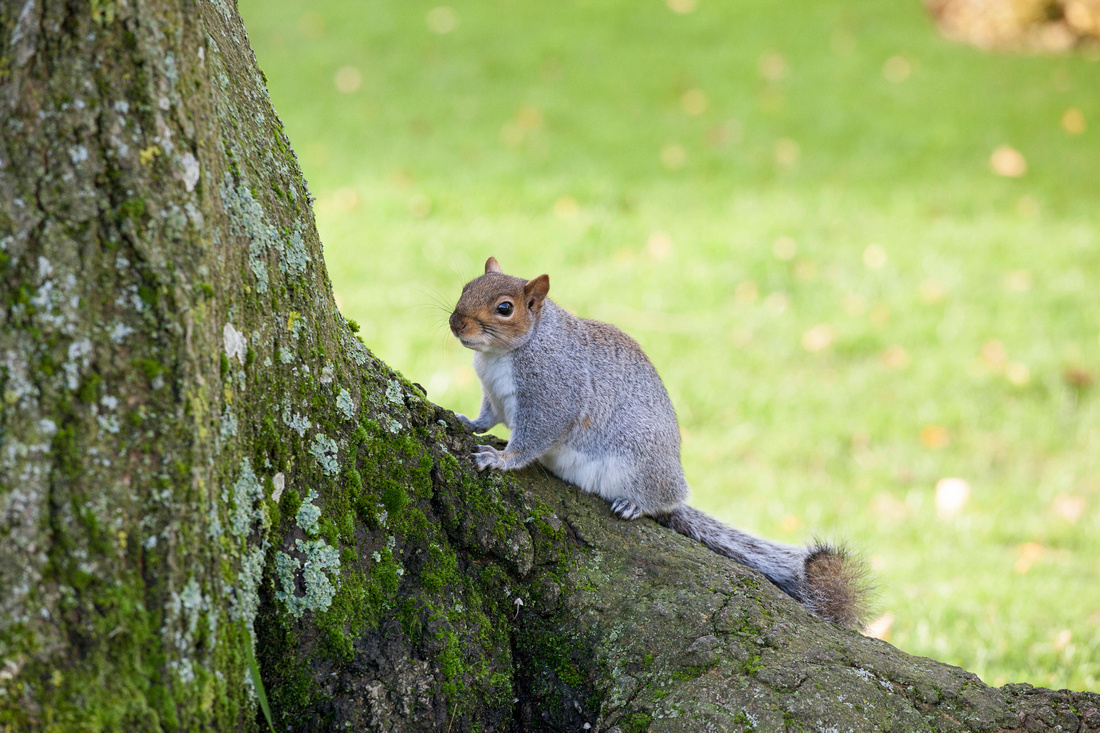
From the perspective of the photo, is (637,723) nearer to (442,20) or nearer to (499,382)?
(499,382)

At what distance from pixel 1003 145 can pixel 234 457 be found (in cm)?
720

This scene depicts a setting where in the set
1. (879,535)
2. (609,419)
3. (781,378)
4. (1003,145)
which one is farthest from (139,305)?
(1003,145)

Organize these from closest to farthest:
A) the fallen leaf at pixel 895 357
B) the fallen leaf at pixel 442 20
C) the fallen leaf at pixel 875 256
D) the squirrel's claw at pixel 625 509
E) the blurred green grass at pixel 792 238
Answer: the squirrel's claw at pixel 625 509 → the blurred green grass at pixel 792 238 → the fallen leaf at pixel 895 357 → the fallen leaf at pixel 875 256 → the fallen leaf at pixel 442 20

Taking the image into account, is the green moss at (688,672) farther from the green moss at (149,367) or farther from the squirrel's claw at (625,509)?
the green moss at (149,367)

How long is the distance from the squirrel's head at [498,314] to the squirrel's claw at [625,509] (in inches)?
18.0

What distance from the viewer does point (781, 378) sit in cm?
462

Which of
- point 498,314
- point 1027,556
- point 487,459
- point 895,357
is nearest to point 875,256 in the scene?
point 895,357

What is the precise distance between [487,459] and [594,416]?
1.67ft

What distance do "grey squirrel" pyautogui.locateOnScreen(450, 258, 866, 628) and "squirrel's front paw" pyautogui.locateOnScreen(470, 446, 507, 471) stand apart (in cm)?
15

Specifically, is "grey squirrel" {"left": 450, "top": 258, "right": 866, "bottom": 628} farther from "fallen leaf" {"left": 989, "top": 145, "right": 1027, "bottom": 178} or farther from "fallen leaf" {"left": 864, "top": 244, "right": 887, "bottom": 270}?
"fallen leaf" {"left": 989, "top": 145, "right": 1027, "bottom": 178}

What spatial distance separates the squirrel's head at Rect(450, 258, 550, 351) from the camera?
2.22 meters

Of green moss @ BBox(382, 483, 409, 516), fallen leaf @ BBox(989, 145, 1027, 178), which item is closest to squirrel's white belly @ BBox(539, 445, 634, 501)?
green moss @ BBox(382, 483, 409, 516)

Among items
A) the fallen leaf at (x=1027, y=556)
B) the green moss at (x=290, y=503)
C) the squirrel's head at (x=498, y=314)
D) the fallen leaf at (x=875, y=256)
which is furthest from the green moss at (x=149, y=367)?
the fallen leaf at (x=875, y=256)

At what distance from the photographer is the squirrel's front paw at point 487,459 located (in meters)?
1.82
